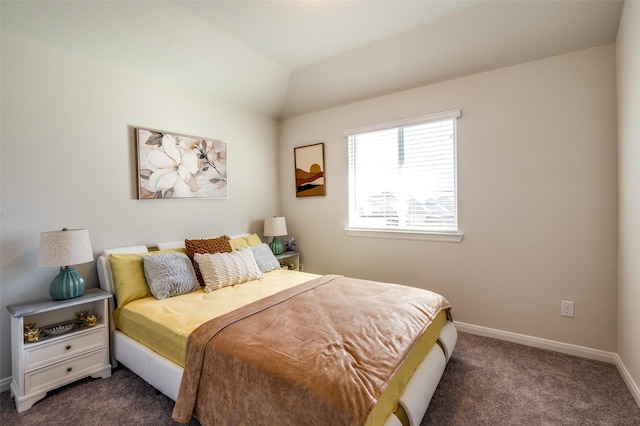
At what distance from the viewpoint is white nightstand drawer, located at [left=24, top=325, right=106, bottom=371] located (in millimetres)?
1852

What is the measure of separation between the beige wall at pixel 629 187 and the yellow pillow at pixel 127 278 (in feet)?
11.1

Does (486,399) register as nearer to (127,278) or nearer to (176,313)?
(176,313)

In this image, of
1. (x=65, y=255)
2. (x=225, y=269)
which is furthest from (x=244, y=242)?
(x=65, y=255)

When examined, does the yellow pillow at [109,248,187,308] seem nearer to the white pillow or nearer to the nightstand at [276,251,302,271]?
the white pillow

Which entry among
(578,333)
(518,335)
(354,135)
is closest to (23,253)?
(354,135)

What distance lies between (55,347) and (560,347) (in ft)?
12.3

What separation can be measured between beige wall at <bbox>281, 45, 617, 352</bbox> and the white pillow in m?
1.53

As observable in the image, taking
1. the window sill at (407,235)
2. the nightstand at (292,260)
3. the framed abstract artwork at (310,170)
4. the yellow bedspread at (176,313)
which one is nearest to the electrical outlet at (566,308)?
the window sill at (407,235)

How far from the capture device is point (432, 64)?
9.07ft

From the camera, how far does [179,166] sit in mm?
2947

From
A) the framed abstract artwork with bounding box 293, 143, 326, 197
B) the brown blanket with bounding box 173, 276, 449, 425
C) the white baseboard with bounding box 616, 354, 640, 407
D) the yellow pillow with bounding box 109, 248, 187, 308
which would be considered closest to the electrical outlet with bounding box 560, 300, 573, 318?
the white baseboard with bounding box 616, 354, 640, 407

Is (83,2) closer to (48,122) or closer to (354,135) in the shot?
(48,122)

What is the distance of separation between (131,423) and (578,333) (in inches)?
127

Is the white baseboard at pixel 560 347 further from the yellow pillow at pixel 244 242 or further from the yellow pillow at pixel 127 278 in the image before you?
the yellow pillow at pixel 127 278
